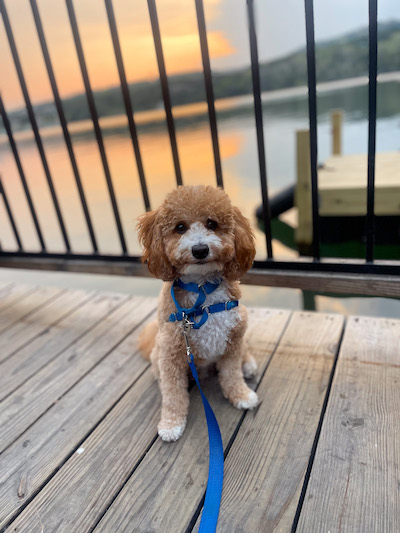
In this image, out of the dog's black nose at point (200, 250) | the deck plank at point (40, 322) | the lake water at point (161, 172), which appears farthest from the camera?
the lake water at point (161, 172)

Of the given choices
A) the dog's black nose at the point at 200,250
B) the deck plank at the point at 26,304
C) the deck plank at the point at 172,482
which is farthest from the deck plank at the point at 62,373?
the dog's black nose at the point at 200,250

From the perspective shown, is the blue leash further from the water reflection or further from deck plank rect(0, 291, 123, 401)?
the water reflection

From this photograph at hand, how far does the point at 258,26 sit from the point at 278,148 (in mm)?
9001

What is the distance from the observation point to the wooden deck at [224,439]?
3.64ft

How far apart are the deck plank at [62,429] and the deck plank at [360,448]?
77cm

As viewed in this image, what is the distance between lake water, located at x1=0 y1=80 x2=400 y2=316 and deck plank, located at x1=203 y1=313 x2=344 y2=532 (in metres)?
1.93

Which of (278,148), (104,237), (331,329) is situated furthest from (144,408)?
(278,148)

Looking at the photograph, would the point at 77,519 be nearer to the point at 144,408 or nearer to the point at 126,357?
the point at 144,408

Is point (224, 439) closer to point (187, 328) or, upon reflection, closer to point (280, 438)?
point (280, 438)

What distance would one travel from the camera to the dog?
1208mm

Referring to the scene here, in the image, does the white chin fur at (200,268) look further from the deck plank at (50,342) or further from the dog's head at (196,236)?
the deck plank at (50,342)

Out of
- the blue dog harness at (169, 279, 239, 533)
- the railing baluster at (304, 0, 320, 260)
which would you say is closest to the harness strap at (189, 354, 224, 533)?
the blue dog harness at (169, 279, 239, 533)

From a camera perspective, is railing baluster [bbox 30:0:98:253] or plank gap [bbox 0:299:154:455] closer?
plank gap [bbox 0:299:154:455]

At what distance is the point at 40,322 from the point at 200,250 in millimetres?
1545
